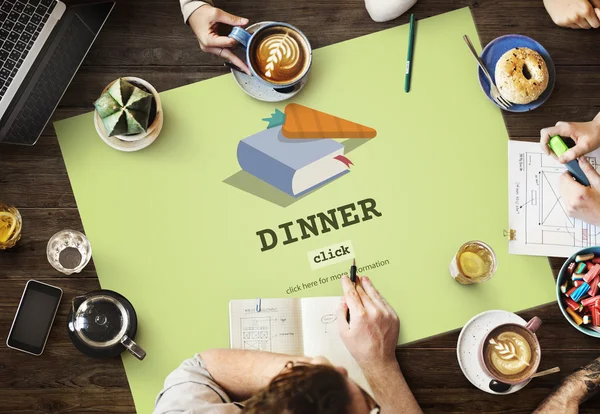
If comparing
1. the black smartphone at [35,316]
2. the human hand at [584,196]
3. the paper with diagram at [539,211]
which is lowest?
the black smartphone at [35,316]

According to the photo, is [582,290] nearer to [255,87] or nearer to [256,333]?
[256,333]

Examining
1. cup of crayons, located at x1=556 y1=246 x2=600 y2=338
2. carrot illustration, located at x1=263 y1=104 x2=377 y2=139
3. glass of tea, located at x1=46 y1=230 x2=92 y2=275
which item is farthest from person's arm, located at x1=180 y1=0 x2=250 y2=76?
cup of crayons, located at x1=556 y1=246 x2=600 y2=338

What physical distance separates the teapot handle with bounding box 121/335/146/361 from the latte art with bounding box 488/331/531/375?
759 millimetres

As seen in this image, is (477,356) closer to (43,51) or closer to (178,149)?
(178,149)

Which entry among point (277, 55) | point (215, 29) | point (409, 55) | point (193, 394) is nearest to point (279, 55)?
point (277, 55)

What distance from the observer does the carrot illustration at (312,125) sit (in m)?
1.35

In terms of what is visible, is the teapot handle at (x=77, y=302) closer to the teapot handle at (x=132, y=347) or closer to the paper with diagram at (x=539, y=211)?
the teapot handle at (x=132, y=347)

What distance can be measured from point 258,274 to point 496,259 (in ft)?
1.80

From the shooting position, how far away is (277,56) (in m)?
1.27

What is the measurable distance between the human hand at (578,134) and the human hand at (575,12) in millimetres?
235

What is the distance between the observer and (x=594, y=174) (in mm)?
1324

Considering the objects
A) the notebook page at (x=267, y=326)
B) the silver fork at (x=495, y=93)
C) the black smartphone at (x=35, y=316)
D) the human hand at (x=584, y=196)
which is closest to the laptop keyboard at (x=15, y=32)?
the black smartphone at (x=35, y=316)

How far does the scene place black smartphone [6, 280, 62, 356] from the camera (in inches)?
49.6

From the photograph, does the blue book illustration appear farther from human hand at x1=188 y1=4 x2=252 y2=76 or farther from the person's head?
the person's head
